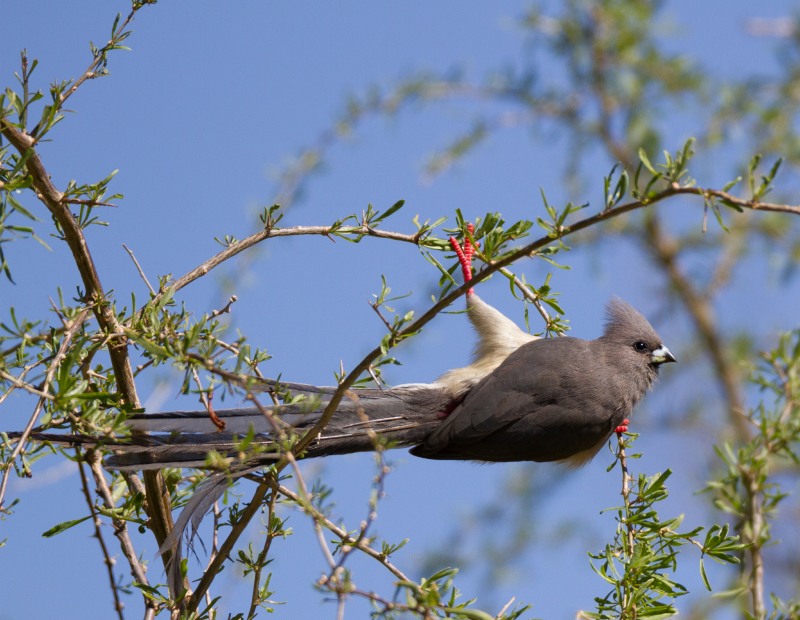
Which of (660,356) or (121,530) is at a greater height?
(660,356)

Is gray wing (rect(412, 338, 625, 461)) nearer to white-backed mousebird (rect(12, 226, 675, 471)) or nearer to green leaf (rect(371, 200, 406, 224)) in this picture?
white-backed mousebird (rect(12, 226, 675, 471))

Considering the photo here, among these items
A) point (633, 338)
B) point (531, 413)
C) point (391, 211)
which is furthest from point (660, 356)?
point (391, 211)

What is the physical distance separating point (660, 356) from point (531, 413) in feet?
3.07

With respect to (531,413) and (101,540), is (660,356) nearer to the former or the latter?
(531,413)

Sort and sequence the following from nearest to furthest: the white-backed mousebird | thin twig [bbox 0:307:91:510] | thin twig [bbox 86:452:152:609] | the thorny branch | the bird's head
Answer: thin twig [bbox 0:307:91:510], the thorny branch, thin twig [bbox 86:452:152:609], the white-backed mousebird, the bird's head

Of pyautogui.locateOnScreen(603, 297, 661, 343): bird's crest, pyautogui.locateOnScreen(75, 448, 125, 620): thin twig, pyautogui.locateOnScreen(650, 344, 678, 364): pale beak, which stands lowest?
pyautogui.locateOnScreen(75, 448, 125, 620): thin twig

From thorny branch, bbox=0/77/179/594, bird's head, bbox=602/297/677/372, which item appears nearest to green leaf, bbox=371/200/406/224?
thorny branch, bbox=0/77/179/594

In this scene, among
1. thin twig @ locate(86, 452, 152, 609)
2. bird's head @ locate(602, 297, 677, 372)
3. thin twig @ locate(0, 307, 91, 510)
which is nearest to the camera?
thin twig @ locate(0, 307, 91, 510)

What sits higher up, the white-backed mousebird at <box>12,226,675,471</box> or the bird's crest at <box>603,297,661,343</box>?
the bird's crest at <box>603,297,661,343</box>

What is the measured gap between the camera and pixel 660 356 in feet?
13.7

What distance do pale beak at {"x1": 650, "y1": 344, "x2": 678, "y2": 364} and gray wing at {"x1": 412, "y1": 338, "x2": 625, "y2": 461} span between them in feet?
1.80

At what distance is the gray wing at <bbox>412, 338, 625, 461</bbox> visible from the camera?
3576 millimetres

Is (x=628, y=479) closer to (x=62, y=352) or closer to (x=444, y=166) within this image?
(x=62, y=352)

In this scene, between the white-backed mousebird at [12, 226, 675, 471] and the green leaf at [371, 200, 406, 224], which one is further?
the white-backed mousebird at [12, 226, 675, 471]
